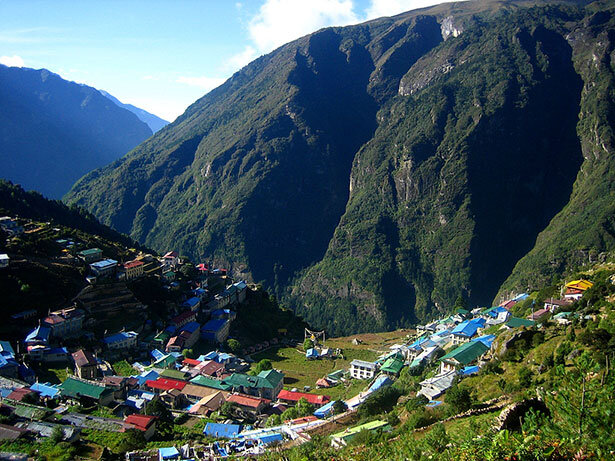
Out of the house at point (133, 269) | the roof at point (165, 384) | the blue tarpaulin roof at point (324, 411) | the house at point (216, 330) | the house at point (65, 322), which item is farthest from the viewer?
the house at point (133, 269)

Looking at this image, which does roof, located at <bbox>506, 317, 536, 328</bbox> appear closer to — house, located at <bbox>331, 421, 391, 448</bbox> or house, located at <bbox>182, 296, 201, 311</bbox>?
house, located at <bbox>331, 421, 391, 448</bbox>

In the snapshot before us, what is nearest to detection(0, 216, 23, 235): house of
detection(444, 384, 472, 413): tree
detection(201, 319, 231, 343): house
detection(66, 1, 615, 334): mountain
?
detection(201, 319, 231, 343): house

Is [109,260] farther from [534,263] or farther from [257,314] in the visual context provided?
[534,263]

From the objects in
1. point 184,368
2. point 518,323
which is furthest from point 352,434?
point 184,368

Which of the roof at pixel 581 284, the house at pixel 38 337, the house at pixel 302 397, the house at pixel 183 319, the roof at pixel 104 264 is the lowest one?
the house at pixel 302 397

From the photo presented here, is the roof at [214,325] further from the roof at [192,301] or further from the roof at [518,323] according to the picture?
the roof at [518,323]

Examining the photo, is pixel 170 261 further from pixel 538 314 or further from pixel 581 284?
pixel 581 284

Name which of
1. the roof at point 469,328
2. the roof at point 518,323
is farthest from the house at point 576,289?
the roof at point 469,328

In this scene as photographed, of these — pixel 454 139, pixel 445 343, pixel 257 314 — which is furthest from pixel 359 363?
pixel 454 139
